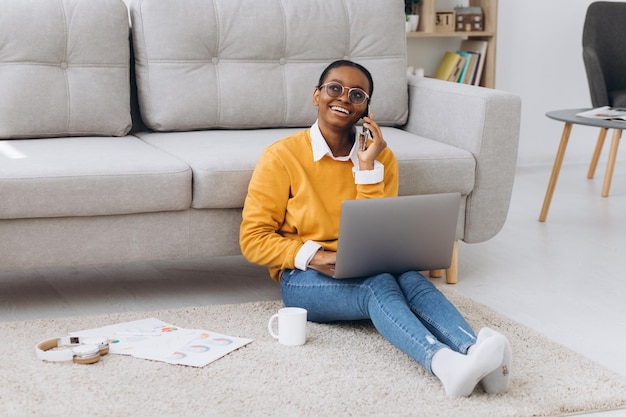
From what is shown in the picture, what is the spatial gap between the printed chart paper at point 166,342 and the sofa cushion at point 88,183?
32cm

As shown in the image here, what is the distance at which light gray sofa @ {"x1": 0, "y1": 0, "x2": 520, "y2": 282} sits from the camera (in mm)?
2488

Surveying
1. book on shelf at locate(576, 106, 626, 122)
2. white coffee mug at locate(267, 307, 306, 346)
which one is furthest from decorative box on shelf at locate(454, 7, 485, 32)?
white coffee mug at locate(267, 307, 306, 346)

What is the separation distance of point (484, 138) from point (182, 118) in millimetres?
938

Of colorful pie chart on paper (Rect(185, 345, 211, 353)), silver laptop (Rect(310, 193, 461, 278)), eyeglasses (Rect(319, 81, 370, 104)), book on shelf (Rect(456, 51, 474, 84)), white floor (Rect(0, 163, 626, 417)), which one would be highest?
eyeglasses (Rect(319, 81, 370, 104))

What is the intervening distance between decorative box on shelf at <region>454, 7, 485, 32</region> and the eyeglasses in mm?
2371

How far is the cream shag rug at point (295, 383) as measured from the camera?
191 cm

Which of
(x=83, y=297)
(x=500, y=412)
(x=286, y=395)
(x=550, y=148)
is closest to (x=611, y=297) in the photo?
(x=500, y=412)

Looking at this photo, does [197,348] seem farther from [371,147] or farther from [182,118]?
[182,118]

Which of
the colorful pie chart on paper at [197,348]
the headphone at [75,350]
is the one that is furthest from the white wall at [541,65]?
the headphone at [75,350]

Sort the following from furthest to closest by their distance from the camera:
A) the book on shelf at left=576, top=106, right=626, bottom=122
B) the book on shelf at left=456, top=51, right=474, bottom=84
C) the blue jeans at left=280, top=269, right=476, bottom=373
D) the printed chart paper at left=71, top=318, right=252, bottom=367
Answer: the book on shelf at left=456, top=51, right=474, bottom=84 → the book on shelf at left=576, top=106, right=626, bottom=122 → the printed chart paper at left=71, top=318, right=252, bottom=367 → the blue jeans at left=280, top=269, right=476, bottom=373

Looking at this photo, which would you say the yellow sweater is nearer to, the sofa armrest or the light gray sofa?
the light gray sofa

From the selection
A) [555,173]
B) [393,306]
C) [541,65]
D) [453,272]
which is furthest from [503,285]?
[541,65]

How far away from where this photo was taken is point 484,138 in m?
2.85

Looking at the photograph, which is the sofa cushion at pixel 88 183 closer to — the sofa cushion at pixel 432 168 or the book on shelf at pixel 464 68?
the sofa cushion at pixel 432 168
